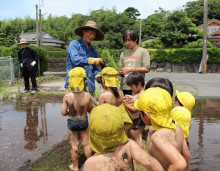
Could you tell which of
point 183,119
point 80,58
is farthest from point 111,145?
point 80,58

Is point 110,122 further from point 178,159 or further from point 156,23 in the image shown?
point 156,23

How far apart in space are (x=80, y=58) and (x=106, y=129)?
1.97 meters

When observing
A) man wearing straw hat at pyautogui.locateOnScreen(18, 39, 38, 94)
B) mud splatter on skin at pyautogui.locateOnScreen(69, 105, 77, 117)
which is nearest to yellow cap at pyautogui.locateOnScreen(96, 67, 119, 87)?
mud splatter on skin at pyautogui.locateOnScreen(69, 105, 77, 117)

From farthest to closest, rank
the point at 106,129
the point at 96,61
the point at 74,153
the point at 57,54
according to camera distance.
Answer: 1. the point at 57,54
2. the point at 96,61
3. the point at 74,153
4. the point at 106,129

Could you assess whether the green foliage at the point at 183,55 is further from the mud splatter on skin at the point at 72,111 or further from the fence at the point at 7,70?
the mud splatter on skin at the point at 72,111

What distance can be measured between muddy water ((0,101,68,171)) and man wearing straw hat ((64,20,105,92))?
1.14m

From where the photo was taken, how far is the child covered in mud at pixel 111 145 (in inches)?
58.9

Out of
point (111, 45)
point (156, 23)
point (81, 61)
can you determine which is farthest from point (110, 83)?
point (156, 23)

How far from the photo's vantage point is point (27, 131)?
14.4ft

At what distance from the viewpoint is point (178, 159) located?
1.53m

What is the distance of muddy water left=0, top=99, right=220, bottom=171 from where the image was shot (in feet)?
10.5

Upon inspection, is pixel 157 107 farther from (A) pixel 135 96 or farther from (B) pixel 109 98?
(B) pixel 109 98

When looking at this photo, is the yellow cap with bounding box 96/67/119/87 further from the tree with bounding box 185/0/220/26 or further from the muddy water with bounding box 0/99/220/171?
the tree with bounding box 185/0/220/26

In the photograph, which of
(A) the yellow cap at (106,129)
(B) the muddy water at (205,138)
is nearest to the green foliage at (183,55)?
(B) the muddy water at (205,138)
